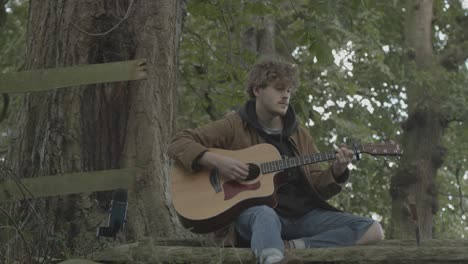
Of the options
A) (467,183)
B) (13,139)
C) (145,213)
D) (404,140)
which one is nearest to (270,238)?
(145,213)

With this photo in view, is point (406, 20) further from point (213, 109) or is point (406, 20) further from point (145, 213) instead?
point (145, 213)

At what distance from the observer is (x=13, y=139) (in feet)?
24.0

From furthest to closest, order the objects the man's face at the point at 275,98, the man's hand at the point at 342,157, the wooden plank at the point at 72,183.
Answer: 1. the wooden plank at the point at 72,183
2. the man's face at the point at 275,98
3. the man's hand at the point at 342,157

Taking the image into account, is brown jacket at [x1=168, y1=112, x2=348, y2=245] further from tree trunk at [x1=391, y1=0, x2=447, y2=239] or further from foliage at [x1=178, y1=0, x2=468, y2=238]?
tree trunk at [x1=391, y1=0, x2=447, y2=239]

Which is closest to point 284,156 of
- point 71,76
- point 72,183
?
point 72,183

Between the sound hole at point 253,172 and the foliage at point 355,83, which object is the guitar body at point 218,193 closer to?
the sound hole at point 253,172

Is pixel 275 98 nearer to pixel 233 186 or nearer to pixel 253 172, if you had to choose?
pixel 253 172

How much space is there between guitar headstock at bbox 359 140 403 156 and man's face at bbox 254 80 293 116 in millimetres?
614

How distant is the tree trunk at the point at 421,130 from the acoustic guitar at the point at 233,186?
10.2 m

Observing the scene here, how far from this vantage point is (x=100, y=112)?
283 inches

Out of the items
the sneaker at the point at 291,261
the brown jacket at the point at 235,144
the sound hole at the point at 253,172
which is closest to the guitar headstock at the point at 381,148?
the brown jacket at the point at 235,144

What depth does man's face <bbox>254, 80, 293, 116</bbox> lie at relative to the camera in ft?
20.1

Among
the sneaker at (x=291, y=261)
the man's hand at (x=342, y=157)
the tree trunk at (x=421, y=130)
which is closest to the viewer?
the sneaker at (x=291, y=261)

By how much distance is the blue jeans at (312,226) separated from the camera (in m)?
5.55
